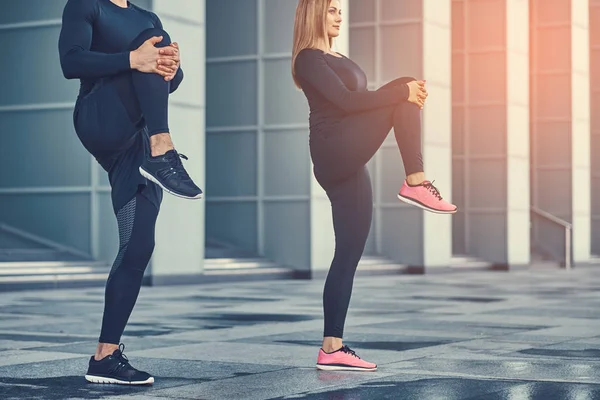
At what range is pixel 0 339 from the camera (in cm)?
787

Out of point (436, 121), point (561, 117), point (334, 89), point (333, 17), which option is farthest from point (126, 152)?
point (561, 117)

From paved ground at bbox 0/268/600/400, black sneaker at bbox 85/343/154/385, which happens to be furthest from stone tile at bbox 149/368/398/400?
black sneaker at bbox 85/343/154/385

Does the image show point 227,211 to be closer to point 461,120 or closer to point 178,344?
point 461,120

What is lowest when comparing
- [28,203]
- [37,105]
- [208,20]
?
[28,203]

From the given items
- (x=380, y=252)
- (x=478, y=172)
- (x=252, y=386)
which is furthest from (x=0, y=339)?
(x=478, y=172)

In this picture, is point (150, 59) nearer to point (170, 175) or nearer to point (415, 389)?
point (170, 175)

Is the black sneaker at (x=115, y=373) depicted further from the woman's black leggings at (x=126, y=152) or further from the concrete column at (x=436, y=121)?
the concrete column at (x=436, y=121)

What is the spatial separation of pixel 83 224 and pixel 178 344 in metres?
10.3

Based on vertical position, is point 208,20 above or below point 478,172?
above

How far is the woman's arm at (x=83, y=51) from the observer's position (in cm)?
527

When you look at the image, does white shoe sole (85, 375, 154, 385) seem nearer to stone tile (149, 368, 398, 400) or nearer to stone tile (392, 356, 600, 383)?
stone tile (149, 368, 398, 400)

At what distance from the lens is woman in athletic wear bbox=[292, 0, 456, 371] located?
590 cm

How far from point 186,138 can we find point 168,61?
1217cm

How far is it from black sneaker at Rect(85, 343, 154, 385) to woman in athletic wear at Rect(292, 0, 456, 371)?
111 centimetres
